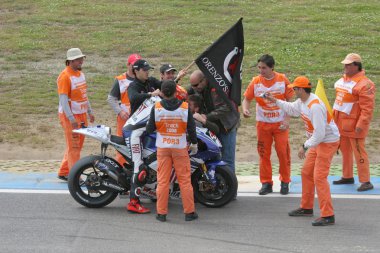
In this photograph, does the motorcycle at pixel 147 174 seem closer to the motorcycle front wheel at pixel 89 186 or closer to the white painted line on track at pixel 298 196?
the motorcycle front wheel at pixel 89 186

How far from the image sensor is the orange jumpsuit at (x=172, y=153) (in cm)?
911

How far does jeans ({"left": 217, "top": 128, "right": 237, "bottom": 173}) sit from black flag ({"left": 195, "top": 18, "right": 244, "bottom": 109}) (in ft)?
1.39

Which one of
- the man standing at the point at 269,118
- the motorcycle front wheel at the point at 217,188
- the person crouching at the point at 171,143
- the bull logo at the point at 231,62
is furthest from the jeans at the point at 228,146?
the person crouching at the point at 171,143

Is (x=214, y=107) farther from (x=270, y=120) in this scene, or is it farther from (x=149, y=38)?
(x=149, y=38)

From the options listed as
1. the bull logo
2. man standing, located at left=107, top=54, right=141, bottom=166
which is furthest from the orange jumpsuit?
man standing, located at left=107, top=54, right=141, bottom=166

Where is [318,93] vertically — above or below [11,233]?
above

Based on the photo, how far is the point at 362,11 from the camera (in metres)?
26.2

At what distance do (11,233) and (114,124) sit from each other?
6.79 meters

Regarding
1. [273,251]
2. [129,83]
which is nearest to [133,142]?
[129,83]

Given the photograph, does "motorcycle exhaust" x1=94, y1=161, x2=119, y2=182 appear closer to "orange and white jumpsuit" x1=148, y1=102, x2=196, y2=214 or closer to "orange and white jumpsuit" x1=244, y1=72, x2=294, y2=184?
"orange and white jumpsuit" x1=148, y1=102, x2=196, y2=214

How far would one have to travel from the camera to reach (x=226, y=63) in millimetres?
10023

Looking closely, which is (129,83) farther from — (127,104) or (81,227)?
(81,227)

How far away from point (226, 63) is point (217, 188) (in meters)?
1.51

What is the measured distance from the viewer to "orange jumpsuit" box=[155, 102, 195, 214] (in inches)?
359
